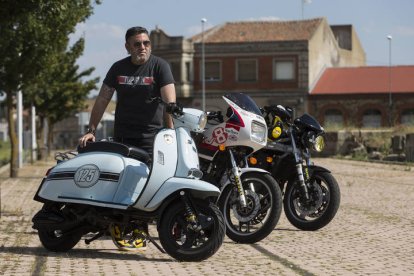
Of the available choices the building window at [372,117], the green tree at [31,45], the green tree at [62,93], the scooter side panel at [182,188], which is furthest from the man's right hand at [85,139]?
the building window at [372,117]

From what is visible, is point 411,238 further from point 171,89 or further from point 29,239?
point 29,239

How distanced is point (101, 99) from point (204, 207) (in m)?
1.55

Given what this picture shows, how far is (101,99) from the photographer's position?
8.61m

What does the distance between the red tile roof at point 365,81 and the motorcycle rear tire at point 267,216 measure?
61018mm

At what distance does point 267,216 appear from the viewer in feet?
30.6

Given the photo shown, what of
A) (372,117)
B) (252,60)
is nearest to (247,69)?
(252,60)

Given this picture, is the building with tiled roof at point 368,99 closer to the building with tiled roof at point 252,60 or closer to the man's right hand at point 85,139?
the building with tiled roof at point 252,60

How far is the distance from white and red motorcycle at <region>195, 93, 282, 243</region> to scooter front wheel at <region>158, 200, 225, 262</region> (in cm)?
148

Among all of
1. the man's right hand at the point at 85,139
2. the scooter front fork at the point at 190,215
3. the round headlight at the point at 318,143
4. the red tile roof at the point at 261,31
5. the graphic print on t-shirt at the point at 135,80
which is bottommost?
the scooter front fork at the point at 190,215

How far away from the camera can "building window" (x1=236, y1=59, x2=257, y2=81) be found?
71938mm

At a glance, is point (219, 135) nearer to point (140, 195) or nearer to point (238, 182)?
point (238, 182)

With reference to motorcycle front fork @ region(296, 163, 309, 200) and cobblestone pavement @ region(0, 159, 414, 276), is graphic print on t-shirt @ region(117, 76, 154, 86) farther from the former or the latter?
motorcycle front fork @ region(296, 163, 309, 200)

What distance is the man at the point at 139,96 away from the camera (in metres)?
8.24

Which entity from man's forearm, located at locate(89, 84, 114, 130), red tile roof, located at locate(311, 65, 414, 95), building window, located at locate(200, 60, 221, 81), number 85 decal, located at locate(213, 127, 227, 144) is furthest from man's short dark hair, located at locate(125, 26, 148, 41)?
building window, located at locate(200, 60, 221, 81)
